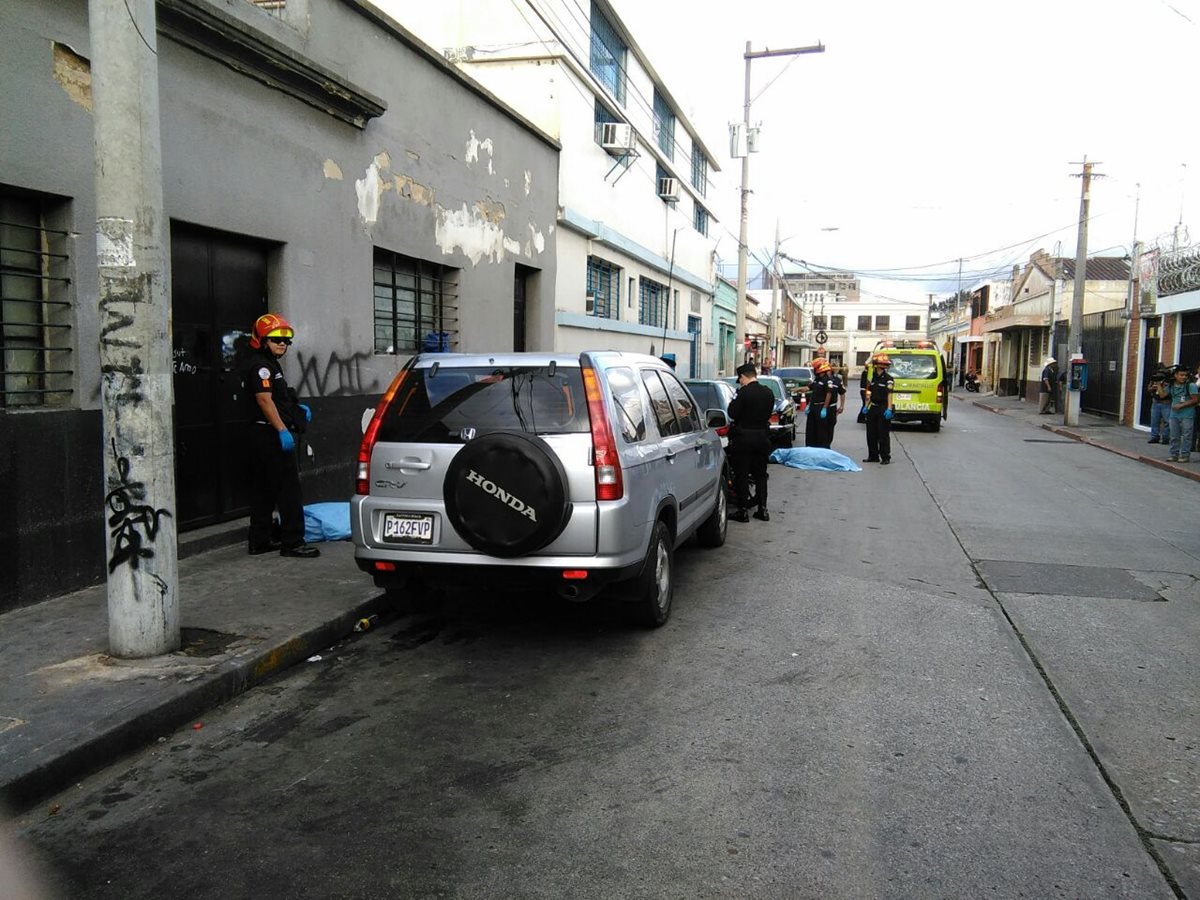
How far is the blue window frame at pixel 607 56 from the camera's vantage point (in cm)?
1923

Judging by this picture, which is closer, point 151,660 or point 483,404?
point 151,660

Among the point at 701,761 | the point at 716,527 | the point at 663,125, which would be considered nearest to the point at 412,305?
the point at 716,527

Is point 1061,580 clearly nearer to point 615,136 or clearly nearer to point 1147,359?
point 615,136

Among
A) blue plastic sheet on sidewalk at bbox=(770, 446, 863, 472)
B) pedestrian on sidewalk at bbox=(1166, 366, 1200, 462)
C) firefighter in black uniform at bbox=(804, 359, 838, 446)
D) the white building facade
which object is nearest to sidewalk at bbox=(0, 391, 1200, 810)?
the white building facade

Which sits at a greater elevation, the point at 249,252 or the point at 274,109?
the point at 274,109

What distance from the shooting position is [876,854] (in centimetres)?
320

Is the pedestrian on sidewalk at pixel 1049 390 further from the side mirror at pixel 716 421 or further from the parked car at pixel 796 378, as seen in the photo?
the side mirror at pixel 716 421

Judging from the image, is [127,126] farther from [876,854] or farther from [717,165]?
[717,165]

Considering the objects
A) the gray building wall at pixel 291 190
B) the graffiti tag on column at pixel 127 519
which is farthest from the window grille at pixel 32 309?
the graffiti tag on column at pixel 127 519

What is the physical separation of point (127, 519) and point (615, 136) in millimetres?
15731

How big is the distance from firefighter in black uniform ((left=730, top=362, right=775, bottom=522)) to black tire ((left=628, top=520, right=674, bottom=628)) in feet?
11.3

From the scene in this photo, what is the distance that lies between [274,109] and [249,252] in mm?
1274

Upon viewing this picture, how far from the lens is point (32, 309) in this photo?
5855 mm

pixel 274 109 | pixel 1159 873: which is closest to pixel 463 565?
pixel 1159 873
